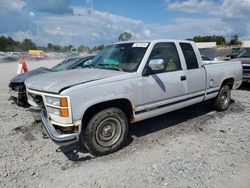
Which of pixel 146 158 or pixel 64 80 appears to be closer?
pixel 64 80

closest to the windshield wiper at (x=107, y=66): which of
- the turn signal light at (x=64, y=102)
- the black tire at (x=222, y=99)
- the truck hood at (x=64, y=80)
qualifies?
the truck hood at (x=64, y=80)

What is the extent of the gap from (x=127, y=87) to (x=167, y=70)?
3.75 ft

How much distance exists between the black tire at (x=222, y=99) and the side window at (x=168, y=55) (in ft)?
6.80

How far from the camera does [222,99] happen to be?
6539mm

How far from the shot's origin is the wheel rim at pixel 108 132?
4.02m

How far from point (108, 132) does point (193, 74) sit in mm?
2396

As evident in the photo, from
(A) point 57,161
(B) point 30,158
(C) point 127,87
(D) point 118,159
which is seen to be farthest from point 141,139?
(B) point 30,158

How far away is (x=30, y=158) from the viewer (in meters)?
4.04

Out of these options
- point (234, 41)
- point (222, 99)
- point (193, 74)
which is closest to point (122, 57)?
point (193, 74)

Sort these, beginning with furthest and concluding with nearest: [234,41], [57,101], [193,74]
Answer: [234,41] → [193,74] → [57,101]

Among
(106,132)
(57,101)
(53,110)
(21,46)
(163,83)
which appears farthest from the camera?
(21,46)

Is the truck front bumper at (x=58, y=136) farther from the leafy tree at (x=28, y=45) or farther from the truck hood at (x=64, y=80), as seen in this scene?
the leafy tree at (x=28, y=45)

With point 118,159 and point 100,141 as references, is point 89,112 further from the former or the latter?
point 118,159

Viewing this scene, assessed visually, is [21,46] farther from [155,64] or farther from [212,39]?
[155,64]
